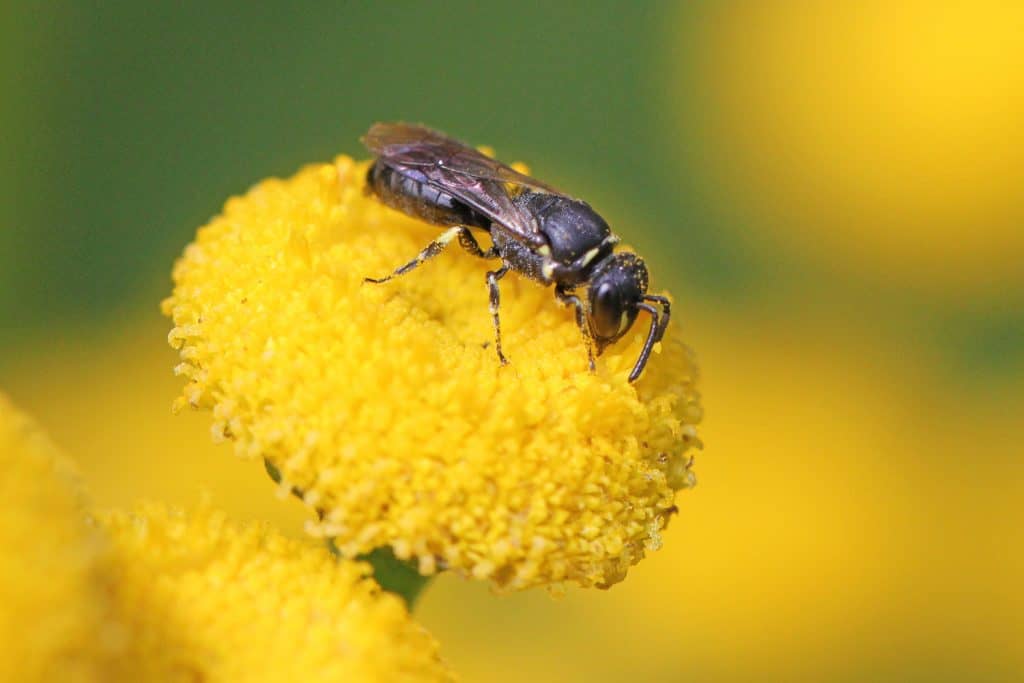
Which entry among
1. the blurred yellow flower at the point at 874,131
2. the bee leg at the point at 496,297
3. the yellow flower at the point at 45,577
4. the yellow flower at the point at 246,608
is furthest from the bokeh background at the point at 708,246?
the yellow flower at the point at 45,577

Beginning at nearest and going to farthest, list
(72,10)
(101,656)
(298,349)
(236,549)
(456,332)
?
(101,656) < (236,549) < (298,349) < (456,332) < (72,10)

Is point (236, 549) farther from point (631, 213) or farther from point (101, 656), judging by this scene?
point (631, 213)

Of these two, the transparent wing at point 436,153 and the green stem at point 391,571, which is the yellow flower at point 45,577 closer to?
the green stem at point 391,571

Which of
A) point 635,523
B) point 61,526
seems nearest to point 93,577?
point 61,526

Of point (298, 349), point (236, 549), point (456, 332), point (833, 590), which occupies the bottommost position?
point (236, 549)

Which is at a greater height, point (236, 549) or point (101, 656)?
point (236, 549)

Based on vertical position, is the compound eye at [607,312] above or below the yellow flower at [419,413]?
above
